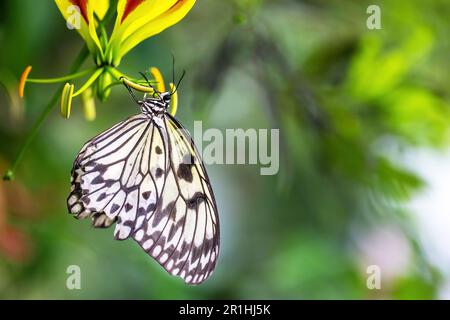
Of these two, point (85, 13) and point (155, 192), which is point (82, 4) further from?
point (155, 192)

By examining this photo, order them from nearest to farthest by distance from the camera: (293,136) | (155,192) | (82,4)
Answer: (82,4) < (155,192) < (293,136)

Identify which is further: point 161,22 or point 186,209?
point 186,209

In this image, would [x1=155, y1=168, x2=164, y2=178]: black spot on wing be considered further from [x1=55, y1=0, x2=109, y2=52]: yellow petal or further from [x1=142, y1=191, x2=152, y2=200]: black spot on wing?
[x1=55, y1=0, x2=109, y2=52]: yellow petal

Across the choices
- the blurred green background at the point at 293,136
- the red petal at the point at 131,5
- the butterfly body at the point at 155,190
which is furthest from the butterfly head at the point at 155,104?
the blurred green background at the point at 293,136

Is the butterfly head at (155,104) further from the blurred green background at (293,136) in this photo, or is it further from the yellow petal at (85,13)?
the blurred green background at (293,136)

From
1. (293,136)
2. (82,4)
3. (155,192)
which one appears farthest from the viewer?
(293,136)

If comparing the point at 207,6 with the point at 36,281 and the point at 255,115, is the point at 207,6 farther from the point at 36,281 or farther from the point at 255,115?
the point at 36,281

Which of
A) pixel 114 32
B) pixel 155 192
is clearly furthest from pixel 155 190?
pixel 114 32
